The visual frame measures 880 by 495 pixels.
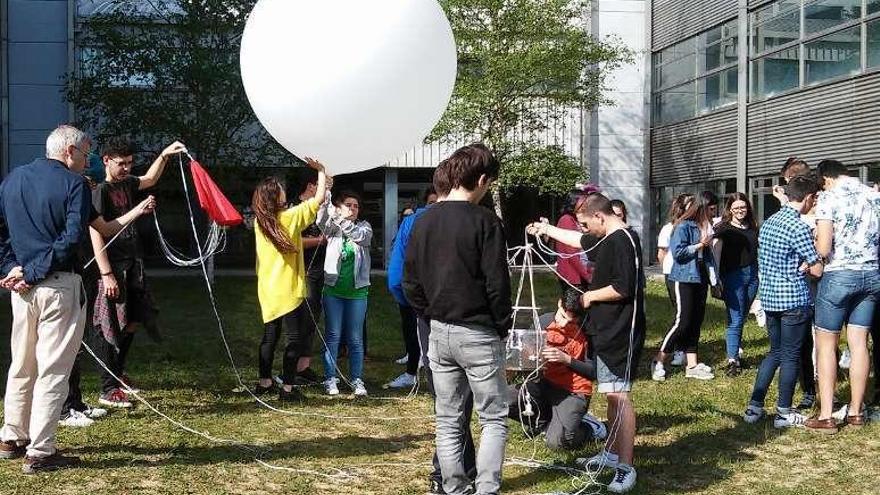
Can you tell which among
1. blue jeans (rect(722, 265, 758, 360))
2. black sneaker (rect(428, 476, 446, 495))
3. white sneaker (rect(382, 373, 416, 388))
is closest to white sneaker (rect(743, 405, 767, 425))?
blue jeans (rect(722, 265, 758, 360))

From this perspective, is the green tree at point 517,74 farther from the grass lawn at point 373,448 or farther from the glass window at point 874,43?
the grass lawn at point 373,448

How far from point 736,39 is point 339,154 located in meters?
16.9

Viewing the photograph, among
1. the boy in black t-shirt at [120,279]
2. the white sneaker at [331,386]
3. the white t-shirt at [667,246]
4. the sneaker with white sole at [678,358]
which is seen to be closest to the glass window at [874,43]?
the white t-shirt at [667,246]

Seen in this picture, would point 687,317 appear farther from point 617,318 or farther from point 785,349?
point 617,318

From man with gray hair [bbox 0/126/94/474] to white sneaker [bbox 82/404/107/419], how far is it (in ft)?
Answer: 3.71

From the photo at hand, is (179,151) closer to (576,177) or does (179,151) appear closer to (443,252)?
(443,252)

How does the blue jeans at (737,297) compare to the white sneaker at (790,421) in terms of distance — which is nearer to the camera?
the white sneaker at (790,421)

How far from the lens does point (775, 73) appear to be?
18.5 m

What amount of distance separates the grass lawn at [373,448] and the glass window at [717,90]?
1392 cm

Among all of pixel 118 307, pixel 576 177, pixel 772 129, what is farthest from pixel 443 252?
pixel 576 177

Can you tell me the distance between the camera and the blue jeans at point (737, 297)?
788cm

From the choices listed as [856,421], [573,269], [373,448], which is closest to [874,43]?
[573,269]

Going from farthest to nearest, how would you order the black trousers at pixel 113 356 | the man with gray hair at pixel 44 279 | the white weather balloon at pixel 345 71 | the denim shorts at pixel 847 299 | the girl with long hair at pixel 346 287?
the girl with long hair at pixel 346 287 < the black trousers at pixel 113 356 < the denim shorts at pixel 847 299 < the white weather balloon at pixel 345 71 < the man with gray hair at pixel 44 279

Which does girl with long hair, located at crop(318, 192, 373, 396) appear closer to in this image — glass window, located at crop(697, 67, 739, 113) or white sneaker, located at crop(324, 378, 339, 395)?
white sneaker, located at crop(324, 378, 339, 395)
